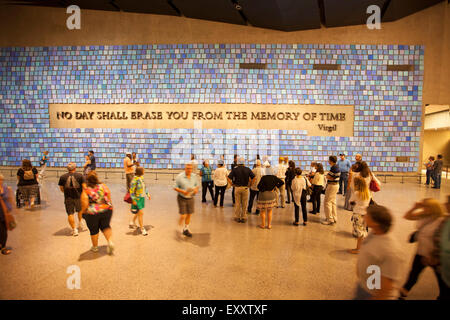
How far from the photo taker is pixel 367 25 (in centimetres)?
1220

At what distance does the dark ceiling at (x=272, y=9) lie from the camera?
10461 millimetres

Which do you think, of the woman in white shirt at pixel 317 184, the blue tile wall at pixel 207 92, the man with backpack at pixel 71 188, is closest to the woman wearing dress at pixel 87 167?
the blue tile wall at pixel 207 92

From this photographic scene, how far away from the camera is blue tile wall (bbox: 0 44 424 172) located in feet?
41.3

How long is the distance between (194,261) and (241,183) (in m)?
2.47

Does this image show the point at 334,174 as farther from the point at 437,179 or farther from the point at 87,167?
the point at 87,167

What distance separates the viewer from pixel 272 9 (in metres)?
10.7

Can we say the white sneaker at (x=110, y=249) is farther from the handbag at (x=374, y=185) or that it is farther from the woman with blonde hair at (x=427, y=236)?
the handbag at (x=374, y=185)

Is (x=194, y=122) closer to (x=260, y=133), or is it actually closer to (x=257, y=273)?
(x=260, y=133)

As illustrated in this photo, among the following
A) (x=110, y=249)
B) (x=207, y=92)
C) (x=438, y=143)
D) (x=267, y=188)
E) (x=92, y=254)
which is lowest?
(x=92, y=254)

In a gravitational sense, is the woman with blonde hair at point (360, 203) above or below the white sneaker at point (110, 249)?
above

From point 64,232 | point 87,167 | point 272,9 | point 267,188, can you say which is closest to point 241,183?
point 267,188

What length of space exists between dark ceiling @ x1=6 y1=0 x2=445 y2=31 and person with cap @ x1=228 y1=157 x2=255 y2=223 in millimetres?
7750

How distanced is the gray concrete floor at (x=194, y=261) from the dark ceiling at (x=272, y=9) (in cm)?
891

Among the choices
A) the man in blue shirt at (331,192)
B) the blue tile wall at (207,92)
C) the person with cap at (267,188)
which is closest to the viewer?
the person with cap at (267,188)
